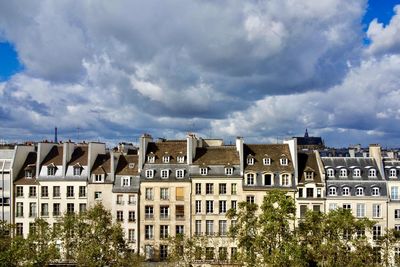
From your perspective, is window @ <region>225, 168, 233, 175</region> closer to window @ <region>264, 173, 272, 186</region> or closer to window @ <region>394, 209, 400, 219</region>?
window @ <region>264, 173, 272, 186</region>

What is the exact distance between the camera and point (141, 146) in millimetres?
87188

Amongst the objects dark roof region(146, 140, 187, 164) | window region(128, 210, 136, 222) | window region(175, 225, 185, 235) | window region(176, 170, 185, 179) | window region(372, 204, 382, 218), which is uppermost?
dark roof region(146, 140, 187, 164)

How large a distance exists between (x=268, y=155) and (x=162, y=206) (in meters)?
18.4

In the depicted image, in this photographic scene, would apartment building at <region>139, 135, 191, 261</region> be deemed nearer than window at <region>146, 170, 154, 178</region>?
Yes

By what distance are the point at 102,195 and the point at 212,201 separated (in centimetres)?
1708

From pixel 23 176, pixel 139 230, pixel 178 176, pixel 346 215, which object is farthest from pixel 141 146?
pixel 346 215

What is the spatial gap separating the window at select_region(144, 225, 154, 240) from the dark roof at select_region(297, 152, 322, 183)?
78.2 feet

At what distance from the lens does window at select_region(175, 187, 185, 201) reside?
85.4 meters

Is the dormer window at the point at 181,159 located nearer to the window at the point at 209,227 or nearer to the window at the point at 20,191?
the window at the point at 209,227

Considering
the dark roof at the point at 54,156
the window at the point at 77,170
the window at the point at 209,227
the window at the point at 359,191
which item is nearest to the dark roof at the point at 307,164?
the window at the point at 359,191

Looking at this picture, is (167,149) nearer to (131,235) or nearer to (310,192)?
(131,235)

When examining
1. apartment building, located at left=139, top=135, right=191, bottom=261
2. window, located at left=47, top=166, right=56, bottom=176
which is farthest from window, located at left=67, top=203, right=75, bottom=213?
apartment building, located at left=139, top=135, right=191, bottom=261

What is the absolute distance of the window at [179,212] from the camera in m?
85.1

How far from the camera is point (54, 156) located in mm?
90125
